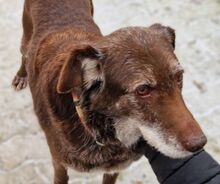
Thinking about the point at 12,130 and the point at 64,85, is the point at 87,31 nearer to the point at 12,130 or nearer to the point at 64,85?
the point at 64,85

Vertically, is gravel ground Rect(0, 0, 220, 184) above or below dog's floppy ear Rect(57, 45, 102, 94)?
below

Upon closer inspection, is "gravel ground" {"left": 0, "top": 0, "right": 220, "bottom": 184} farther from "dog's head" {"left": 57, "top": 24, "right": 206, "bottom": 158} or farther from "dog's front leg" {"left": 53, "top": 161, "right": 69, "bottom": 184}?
"dog's head" {"left": 57, "top": 24, "right": 206, "bottom": 158}

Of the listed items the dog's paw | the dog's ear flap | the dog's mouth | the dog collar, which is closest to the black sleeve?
the dog's mouth

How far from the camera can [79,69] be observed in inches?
112

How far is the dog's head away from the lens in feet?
9.12

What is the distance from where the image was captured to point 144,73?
110 inches

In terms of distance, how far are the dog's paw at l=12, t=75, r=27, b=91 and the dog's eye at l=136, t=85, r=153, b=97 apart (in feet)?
7.87

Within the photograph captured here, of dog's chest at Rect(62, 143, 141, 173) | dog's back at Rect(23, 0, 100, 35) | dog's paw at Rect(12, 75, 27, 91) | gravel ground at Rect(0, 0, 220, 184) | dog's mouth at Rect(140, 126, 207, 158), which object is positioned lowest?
gravel ground at Rect(0, 0, 220, 184)

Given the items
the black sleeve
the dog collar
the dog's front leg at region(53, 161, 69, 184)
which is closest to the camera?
the black sleeve

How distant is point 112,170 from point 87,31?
3.41 feet

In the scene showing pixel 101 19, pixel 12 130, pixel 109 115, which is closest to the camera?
pixel 109 115

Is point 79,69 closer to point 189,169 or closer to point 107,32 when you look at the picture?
point 189,169

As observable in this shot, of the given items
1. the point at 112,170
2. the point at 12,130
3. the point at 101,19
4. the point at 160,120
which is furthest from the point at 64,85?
the point at 101,19

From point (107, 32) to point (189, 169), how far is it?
3.00 metres
